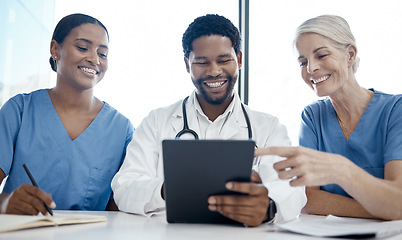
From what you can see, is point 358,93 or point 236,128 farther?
point 358,93

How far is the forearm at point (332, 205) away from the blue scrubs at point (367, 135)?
5.2 inches

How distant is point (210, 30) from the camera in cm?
144

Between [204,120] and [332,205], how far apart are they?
1.75 ft

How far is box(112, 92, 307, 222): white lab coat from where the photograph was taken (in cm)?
110

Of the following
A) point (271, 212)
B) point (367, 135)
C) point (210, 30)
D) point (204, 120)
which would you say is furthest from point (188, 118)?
point (367, 135)

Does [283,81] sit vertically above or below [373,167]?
above

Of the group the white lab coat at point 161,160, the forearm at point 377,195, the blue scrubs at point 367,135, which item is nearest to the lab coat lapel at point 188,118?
the white lab coat at point 161,160

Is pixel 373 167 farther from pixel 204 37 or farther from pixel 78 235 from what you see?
pixel 78 235

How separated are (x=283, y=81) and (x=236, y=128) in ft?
4.35

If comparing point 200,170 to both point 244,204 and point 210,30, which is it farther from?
point 210,30

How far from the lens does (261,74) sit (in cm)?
265

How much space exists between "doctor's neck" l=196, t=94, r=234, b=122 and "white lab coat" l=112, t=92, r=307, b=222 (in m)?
0.03

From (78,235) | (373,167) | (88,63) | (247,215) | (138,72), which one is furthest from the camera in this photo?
(138,72)

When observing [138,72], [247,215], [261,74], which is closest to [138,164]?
[247,215]
